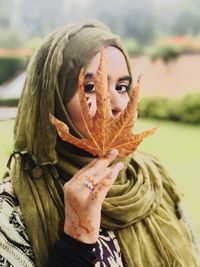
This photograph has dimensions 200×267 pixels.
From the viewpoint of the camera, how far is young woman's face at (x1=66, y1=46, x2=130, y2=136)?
3.54ft

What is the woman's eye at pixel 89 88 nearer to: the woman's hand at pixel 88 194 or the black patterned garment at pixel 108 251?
the woman's hand at pixel 88 194

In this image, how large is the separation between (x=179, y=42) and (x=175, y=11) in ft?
1.00

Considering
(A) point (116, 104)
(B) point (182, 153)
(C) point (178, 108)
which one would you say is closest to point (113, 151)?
(A) point (116, 104)

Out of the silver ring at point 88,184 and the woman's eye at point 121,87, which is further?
A: the woman's eye at point 121,87

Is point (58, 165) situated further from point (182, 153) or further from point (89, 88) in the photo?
point (182, 153)

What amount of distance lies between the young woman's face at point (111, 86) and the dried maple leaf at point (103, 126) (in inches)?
5.6

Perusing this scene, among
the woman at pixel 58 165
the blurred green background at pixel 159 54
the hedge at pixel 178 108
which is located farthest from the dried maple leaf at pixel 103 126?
the hedge at pixel 178 108

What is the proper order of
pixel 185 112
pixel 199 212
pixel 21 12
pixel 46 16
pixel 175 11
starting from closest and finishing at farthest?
1. pixel 46 16
2. pixel 21 12
3. pixel 199 212
4. pixel 175 11
5. pixel 185 112

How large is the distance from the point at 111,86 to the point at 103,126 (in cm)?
23

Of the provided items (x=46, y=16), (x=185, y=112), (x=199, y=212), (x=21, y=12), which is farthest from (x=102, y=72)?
(x=185, y=112)

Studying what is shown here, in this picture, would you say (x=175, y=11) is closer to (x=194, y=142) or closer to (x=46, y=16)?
(x=194, y=142)

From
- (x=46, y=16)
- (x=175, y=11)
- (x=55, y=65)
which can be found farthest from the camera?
(x=175, y=11)

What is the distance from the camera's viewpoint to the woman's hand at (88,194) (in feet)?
3.00

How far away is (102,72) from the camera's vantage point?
2.90 ft
